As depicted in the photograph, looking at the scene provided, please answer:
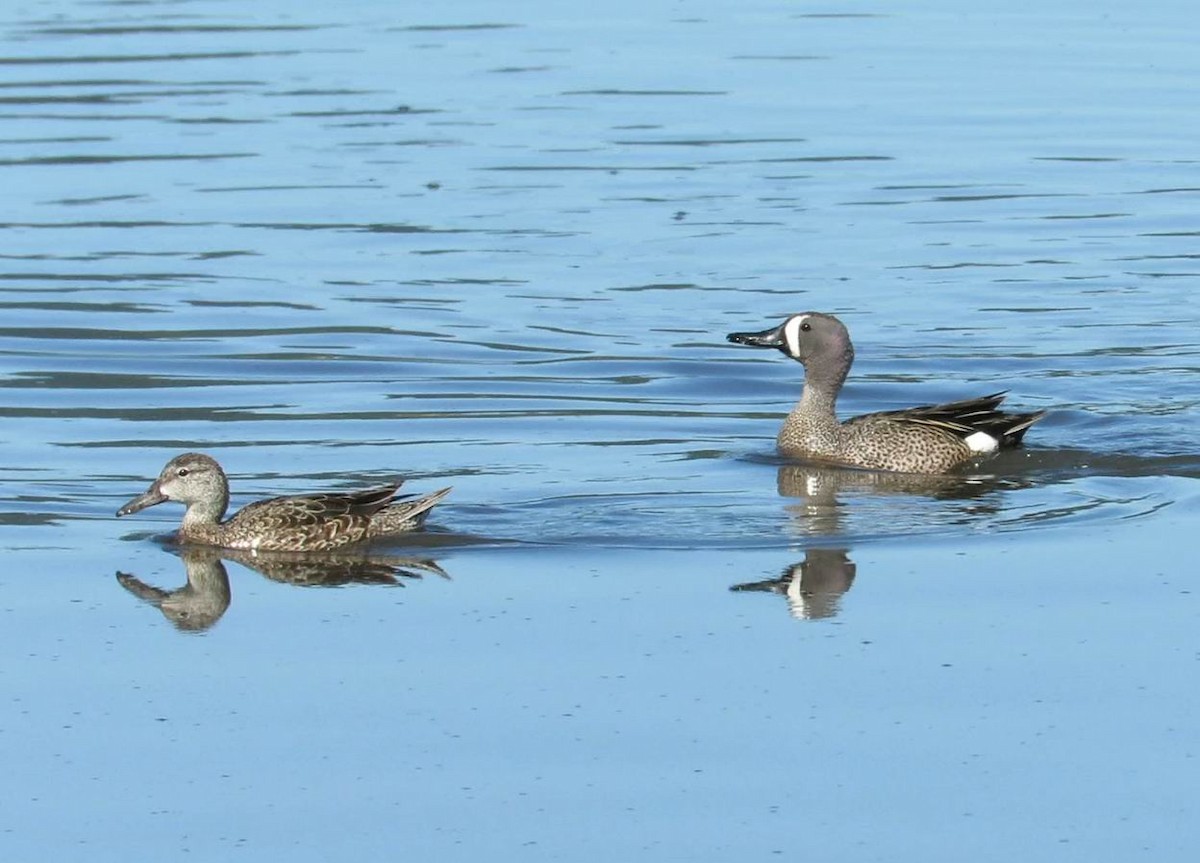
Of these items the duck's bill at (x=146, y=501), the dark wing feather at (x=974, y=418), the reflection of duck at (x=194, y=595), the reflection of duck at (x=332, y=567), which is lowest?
the reflection of duck at (x=194, y=595)

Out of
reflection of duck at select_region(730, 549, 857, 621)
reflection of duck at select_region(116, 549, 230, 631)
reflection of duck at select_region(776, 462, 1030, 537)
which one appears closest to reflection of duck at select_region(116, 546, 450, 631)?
reflection of duck at select_region(116, 549, 230, 631)

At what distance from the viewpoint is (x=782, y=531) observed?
12297mm

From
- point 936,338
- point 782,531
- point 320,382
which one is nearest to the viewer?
point 782,531

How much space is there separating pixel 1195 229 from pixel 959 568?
1005 centimetres

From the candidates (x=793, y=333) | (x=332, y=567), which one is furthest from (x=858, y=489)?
(x=332, y=567)

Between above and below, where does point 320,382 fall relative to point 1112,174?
below

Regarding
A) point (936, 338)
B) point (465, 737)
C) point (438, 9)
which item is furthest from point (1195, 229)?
point (438, 9)

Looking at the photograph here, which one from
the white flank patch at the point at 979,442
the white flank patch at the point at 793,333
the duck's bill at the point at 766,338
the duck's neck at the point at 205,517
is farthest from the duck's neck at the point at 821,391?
the duck's neck at the point at 205,517

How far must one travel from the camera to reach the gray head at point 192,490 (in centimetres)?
1206

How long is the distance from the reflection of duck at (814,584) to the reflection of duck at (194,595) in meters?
2.17

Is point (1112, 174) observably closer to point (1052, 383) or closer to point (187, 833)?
point (1052, 383)

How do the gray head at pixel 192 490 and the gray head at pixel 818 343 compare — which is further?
the gray head at pixel 818 343

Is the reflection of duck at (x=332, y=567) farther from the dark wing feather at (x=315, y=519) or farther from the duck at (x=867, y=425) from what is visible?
the duck at (x=867, y=425)

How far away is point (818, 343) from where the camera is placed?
14.8m
